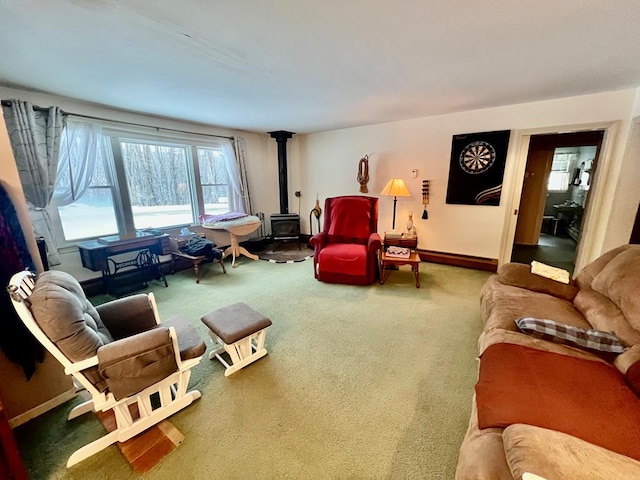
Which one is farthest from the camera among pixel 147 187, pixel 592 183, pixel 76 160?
pixel 147 187

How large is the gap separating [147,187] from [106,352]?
3327 mm

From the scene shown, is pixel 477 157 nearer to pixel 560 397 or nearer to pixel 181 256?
pixel 560 397

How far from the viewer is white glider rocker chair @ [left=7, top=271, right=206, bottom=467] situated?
1146 mm

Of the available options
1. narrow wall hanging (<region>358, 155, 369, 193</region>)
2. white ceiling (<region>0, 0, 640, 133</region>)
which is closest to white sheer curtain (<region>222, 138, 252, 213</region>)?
white ceiling (<region>0, 0, 640, 133</region>)

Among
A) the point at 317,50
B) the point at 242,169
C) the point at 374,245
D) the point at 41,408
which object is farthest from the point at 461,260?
the point at 41,408

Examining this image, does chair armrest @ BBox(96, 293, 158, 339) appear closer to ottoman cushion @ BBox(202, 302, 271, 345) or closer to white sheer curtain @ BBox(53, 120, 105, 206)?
ottoman cushion @ BBox(202, 302, 271, 345)

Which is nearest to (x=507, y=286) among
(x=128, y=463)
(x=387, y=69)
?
(x=387, y=69)

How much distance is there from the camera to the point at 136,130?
3.61 meters

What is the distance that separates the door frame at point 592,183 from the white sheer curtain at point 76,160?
5.46 m

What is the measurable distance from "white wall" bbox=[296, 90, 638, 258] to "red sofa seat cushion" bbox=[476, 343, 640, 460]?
2.81m

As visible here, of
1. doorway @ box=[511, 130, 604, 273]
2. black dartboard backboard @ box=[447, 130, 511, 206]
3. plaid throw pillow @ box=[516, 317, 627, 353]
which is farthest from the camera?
doorway @ box=[511, 130, 604, 273]

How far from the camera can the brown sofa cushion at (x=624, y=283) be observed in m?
1.46

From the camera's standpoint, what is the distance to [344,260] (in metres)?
3.38

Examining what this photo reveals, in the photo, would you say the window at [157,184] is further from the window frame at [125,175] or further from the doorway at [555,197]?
the doorway at [555,197]
